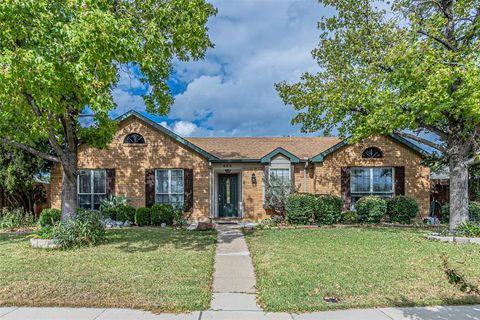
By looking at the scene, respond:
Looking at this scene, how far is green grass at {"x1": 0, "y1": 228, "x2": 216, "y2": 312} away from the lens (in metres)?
5.11

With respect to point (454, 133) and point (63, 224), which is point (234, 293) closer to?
point (63, 224)

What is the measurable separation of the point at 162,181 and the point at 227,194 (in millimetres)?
3368

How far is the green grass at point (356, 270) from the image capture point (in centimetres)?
518

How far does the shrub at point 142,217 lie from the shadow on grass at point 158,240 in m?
1.88

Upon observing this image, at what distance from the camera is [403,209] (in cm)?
1448

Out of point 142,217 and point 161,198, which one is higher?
point 161,198

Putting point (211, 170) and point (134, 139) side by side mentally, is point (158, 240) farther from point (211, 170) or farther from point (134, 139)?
point (134, 139)

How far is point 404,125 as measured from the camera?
10648 millimetres

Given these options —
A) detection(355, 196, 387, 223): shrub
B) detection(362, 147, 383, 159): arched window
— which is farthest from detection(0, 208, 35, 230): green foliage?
detection(362, 147, 383, 159): arched window

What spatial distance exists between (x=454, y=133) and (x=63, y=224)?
12575mm

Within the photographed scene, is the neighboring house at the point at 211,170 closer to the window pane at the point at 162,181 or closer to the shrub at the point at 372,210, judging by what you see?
the window pane at the point at 162,181

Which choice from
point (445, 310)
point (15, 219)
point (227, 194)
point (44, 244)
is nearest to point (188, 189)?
point (227, 194)

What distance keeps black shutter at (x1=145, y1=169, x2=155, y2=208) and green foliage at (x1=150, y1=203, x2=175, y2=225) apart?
1.15 metres

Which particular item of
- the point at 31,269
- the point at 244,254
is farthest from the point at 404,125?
the point at 31,269
